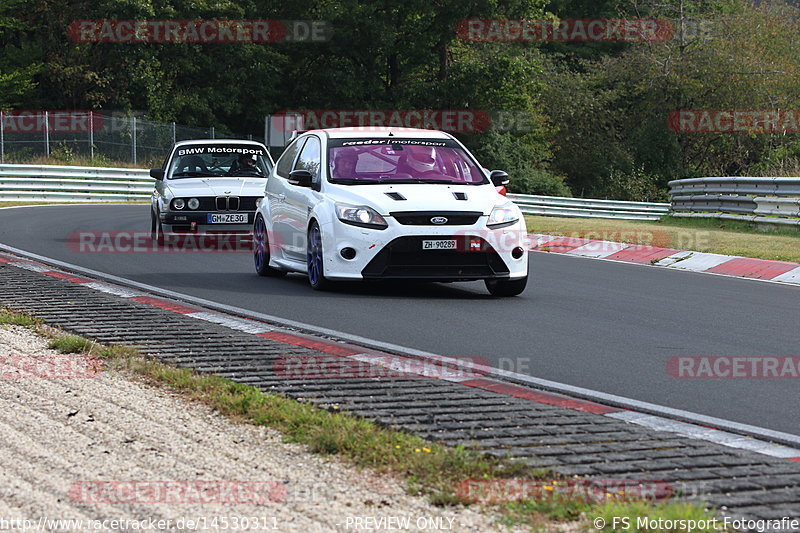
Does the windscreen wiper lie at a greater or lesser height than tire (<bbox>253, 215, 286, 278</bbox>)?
greater

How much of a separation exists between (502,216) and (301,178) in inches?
87.7

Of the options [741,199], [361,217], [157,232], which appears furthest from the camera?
[741,199]

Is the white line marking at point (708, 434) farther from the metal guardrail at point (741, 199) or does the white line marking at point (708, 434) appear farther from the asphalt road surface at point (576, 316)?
the metal guardrail at point (741, 199)

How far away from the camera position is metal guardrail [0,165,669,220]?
34.5 metres

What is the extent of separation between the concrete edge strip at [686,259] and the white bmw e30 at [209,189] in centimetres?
459

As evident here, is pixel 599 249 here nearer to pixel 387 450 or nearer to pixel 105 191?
pixel 387 450

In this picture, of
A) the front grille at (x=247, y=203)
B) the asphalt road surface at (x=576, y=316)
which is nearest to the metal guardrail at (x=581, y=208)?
the front grille at (x=247, y=203)

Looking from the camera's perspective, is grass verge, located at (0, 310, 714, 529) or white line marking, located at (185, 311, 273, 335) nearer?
grass verge, located at (0, 310, 714, 529)

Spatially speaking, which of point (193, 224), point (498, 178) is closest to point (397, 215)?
point (498, 178)

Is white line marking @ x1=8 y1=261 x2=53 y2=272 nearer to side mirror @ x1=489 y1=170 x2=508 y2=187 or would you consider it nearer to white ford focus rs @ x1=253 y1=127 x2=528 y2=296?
white ford focus rs @ x1=253 y1=127 x2=528 y2=296

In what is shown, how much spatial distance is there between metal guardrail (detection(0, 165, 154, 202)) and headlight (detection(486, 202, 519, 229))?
79.0 feet

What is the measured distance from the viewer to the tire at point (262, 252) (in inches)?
553

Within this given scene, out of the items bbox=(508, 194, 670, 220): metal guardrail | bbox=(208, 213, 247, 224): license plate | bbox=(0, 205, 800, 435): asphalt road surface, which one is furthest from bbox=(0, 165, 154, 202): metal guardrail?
bbox=(0, 205, 800, 435): asphalt road surface

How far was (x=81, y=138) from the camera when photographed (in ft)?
130
